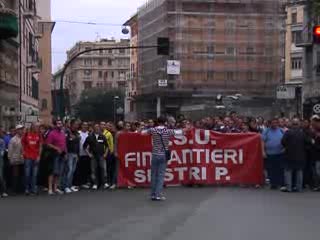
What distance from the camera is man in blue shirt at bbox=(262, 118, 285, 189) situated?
20391mm

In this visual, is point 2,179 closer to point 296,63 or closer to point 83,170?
point 83,170

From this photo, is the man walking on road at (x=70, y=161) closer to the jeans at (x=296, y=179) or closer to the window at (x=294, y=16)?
the jeans at (x=296, y=179)

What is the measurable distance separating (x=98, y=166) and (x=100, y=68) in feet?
511

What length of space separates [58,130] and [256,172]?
5.30 metres

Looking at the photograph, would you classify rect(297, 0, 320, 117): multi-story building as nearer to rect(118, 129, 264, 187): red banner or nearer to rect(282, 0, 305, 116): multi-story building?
rect(282, 0, 305, 116): multi-story building

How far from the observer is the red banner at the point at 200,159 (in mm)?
21047

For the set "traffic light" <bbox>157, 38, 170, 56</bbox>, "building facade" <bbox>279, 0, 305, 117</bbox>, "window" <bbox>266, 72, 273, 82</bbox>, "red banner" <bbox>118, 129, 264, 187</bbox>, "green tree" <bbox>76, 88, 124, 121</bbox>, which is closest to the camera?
"red banner" <bbox>118, 129, 264, 187</bbox>

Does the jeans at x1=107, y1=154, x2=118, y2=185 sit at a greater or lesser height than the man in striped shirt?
lesser

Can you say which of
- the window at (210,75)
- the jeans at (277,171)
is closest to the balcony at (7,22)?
the jeans at (277,171)

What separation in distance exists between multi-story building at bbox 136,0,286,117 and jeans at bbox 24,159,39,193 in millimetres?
66669

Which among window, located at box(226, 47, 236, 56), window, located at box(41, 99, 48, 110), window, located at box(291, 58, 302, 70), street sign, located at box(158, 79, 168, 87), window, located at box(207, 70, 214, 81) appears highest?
window, located at box(226, 47, 236, 56)

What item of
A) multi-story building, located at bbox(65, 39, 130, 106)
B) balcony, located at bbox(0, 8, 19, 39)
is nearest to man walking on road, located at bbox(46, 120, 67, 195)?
balcony, located at bbox(0, 8, 19, 39)

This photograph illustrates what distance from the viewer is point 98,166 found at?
2088 centimetres

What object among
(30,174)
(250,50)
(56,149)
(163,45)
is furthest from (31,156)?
(250,50)
